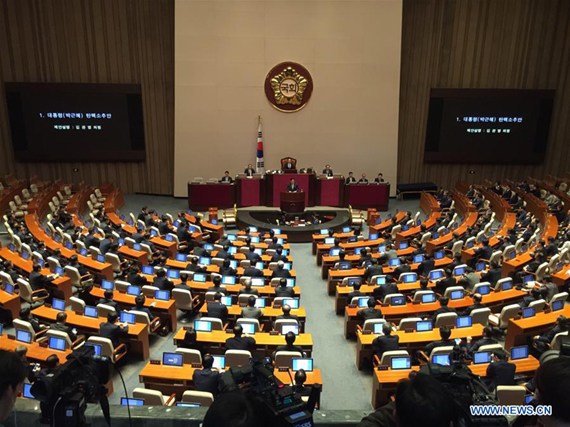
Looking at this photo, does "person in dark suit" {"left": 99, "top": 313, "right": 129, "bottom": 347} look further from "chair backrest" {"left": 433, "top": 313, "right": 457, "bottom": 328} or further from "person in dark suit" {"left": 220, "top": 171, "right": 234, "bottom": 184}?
"person in dark suit" {"left": 220, "top": 171, "right": 234, "bottom": 184}

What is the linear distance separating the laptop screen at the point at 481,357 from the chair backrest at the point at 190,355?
12.2ft

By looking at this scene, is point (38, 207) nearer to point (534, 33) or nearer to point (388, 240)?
point (388, 240)

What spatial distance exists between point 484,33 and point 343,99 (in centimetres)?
617

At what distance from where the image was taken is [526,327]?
770cm

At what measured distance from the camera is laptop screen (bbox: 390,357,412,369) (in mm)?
6590

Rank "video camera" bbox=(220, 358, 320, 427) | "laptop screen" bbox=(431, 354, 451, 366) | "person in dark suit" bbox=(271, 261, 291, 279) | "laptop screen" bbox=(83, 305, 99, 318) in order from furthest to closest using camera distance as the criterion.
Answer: "person in dark suit" bbox=(271, 261, 291, 279) < "laptop screen" bbox=(83, 305, 99, 318) < "laptop screen" bbox=(431, 354, 451, 366) < "video camera" bbox=(220, 358, 320, 427)

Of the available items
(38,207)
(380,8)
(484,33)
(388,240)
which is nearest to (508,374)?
(388,240)

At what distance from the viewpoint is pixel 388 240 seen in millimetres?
13828

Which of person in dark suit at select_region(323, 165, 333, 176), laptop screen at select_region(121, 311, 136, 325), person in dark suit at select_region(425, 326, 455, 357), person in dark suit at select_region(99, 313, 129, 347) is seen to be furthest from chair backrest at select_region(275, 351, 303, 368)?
person in dark suit at select_region(323, 165, 333, 176)

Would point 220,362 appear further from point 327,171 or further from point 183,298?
A: point 327,171

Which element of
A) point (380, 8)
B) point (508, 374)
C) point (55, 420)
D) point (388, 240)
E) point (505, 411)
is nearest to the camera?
point (55, 420)

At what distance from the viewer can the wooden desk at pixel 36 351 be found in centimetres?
677

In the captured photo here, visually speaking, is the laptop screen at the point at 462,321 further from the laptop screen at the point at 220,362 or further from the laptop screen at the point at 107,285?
the laptop screen at the point at 107,285

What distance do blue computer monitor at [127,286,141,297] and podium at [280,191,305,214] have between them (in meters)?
8.25
